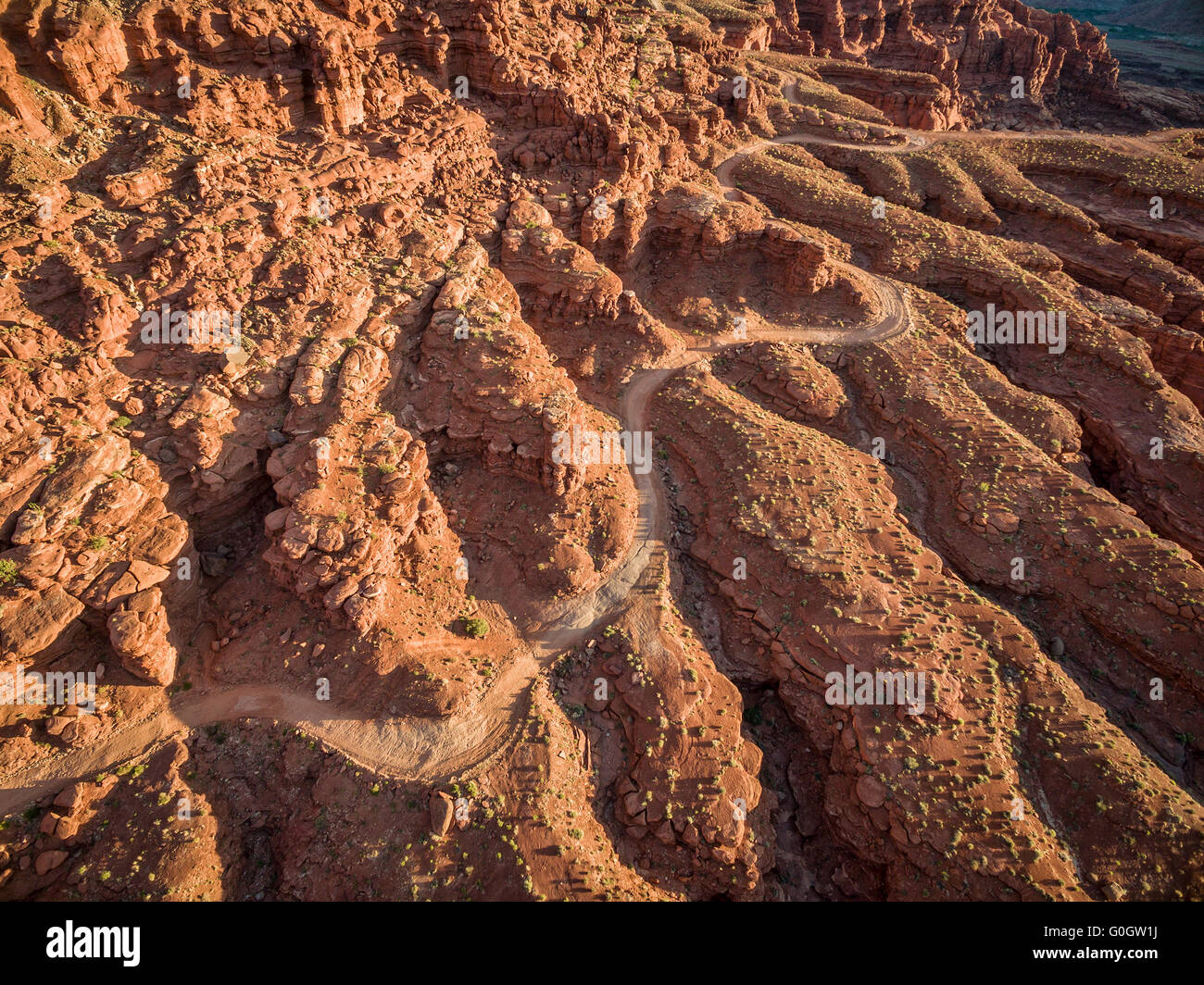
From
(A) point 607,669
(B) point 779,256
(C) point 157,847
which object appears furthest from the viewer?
(B) point 779,256

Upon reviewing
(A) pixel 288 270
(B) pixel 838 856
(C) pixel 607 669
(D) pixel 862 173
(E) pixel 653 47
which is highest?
(E) pixel 653 47

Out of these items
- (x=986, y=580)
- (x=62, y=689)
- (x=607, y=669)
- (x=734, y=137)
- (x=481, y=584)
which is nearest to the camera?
(x=62, y=689)

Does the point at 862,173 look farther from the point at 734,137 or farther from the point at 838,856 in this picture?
the point at 838,856

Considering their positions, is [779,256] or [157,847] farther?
[779,256]

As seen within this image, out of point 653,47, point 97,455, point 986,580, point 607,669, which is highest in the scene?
point 653,47

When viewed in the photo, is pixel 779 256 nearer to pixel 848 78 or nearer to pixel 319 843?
pixel 319 843

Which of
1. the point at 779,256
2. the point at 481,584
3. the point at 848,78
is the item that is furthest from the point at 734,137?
the point at 481,584

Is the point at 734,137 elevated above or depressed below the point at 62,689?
above

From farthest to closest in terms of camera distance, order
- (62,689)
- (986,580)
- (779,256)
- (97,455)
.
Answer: (779,256), (986,580), (97,455), (62,689)
